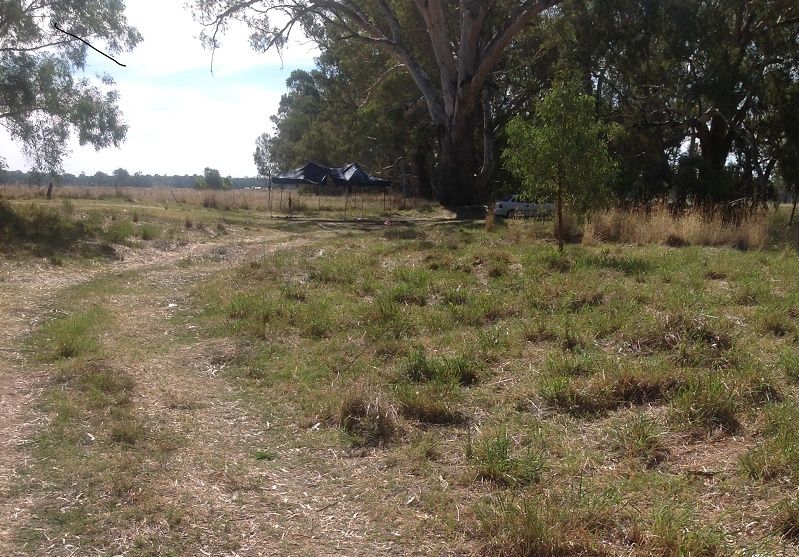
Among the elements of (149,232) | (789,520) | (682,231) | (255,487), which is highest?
(682,231)

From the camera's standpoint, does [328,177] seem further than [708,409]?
Yes

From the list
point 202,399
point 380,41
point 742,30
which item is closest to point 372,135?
point 380,41

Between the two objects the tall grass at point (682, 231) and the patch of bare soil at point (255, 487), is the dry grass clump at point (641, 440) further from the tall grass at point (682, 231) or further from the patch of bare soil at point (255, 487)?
the tall grass at point (682, 231)

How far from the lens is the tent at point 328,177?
34000 millimetres

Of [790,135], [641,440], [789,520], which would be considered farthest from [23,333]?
[790,135]

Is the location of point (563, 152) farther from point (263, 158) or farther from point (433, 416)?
point (263, 158)

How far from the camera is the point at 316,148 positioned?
65125 mm

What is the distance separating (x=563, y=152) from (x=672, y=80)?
1580 cm

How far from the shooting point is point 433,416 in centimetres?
604

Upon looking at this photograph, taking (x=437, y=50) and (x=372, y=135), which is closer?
(x=437, y=50)

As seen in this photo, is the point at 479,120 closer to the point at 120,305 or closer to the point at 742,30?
the point at 742,30

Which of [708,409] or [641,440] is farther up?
[708,409]

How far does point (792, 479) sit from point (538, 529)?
167 cm

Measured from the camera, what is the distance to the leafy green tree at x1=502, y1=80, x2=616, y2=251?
43.1 feet
